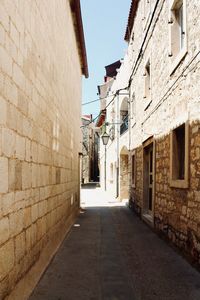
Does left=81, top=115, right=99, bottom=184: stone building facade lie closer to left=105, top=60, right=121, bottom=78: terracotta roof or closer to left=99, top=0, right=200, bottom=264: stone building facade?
left=105, top=60, right=121, bottom=78: terracotta roof

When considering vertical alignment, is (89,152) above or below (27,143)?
above

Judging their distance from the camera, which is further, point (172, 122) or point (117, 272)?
point (172, 122)

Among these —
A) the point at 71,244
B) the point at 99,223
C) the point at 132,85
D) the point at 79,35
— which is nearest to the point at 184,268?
the point at 71,244

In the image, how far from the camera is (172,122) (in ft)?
20.3

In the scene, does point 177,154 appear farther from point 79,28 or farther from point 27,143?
point 79,28

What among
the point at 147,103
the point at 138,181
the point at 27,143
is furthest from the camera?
the point at 138,181

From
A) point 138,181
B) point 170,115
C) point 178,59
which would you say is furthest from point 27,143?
point 138,181

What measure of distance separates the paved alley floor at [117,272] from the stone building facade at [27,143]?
292 mm

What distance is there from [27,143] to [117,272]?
2.03 metres

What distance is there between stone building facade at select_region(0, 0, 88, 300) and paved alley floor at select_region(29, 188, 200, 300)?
0.29 metres

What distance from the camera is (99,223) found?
30.7 feet

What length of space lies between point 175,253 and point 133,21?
9665 mm

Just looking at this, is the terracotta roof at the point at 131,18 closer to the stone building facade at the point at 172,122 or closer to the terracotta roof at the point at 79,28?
the stone building facade at the point at 172,122

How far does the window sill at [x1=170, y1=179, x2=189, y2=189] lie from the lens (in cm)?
517
